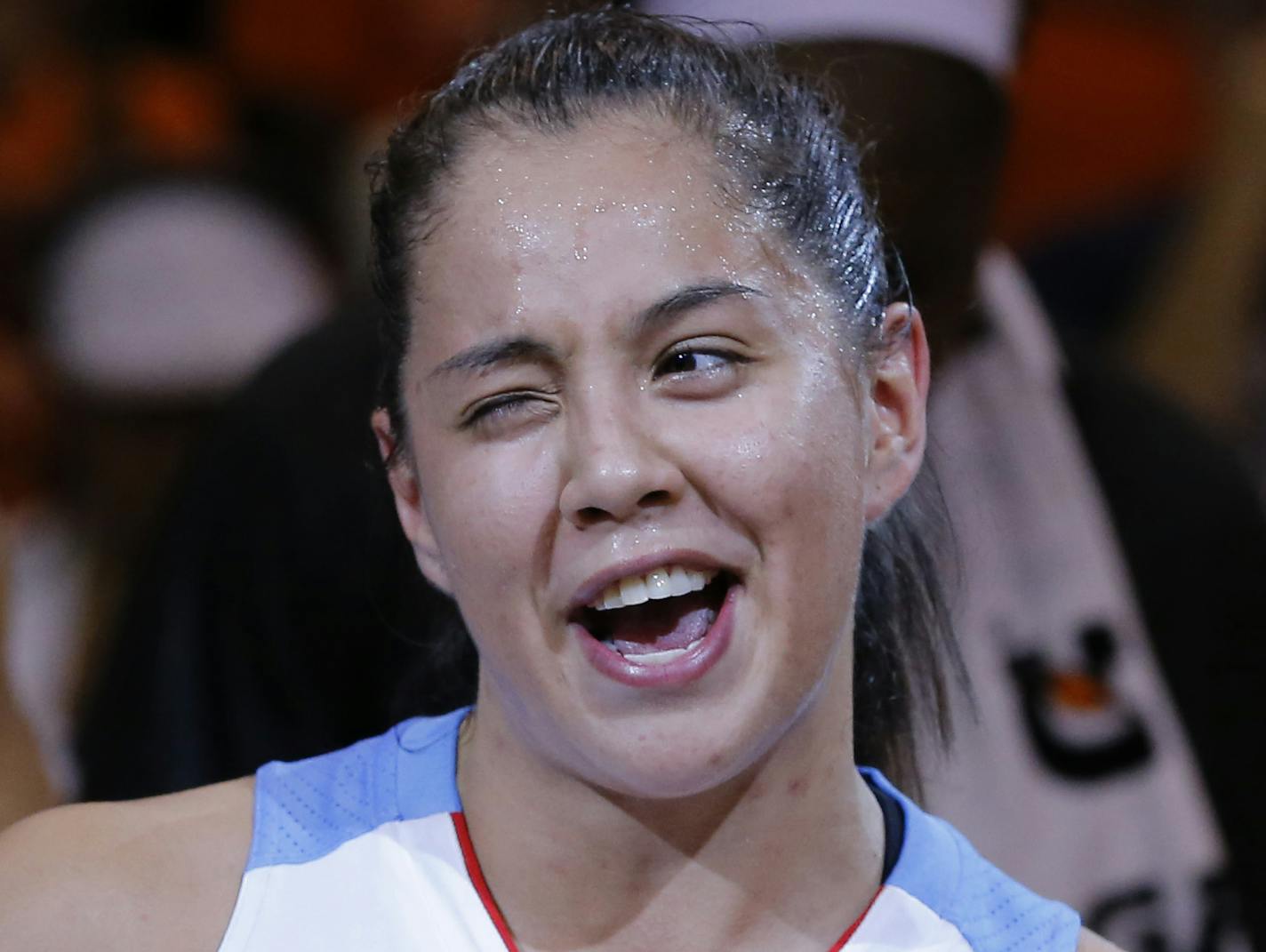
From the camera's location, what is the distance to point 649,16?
1451mm

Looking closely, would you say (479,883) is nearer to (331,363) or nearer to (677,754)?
(677,754)

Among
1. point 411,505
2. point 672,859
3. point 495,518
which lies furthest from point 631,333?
point 672,859

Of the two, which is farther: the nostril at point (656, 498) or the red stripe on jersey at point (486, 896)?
the red stripe on jersey at point (486, 896)

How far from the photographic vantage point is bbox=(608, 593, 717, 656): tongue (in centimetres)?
131

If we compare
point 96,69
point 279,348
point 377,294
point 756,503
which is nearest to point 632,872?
point 756,503

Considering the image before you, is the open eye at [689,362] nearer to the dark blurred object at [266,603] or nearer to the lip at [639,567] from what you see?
the lip at [639,567]

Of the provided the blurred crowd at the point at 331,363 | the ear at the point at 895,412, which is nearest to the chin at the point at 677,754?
the ear at the point at 895,412

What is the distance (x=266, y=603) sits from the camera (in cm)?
198

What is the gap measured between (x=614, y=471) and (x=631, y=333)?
0.10 meters

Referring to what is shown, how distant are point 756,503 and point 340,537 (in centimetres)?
78

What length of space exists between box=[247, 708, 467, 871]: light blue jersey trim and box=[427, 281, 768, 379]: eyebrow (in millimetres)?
316

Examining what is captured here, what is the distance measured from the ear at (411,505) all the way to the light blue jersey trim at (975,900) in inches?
15.2

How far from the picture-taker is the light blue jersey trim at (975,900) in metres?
1.40

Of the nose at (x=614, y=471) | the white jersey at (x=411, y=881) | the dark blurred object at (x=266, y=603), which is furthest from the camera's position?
the dark blurred object at (x=266, y=603)
